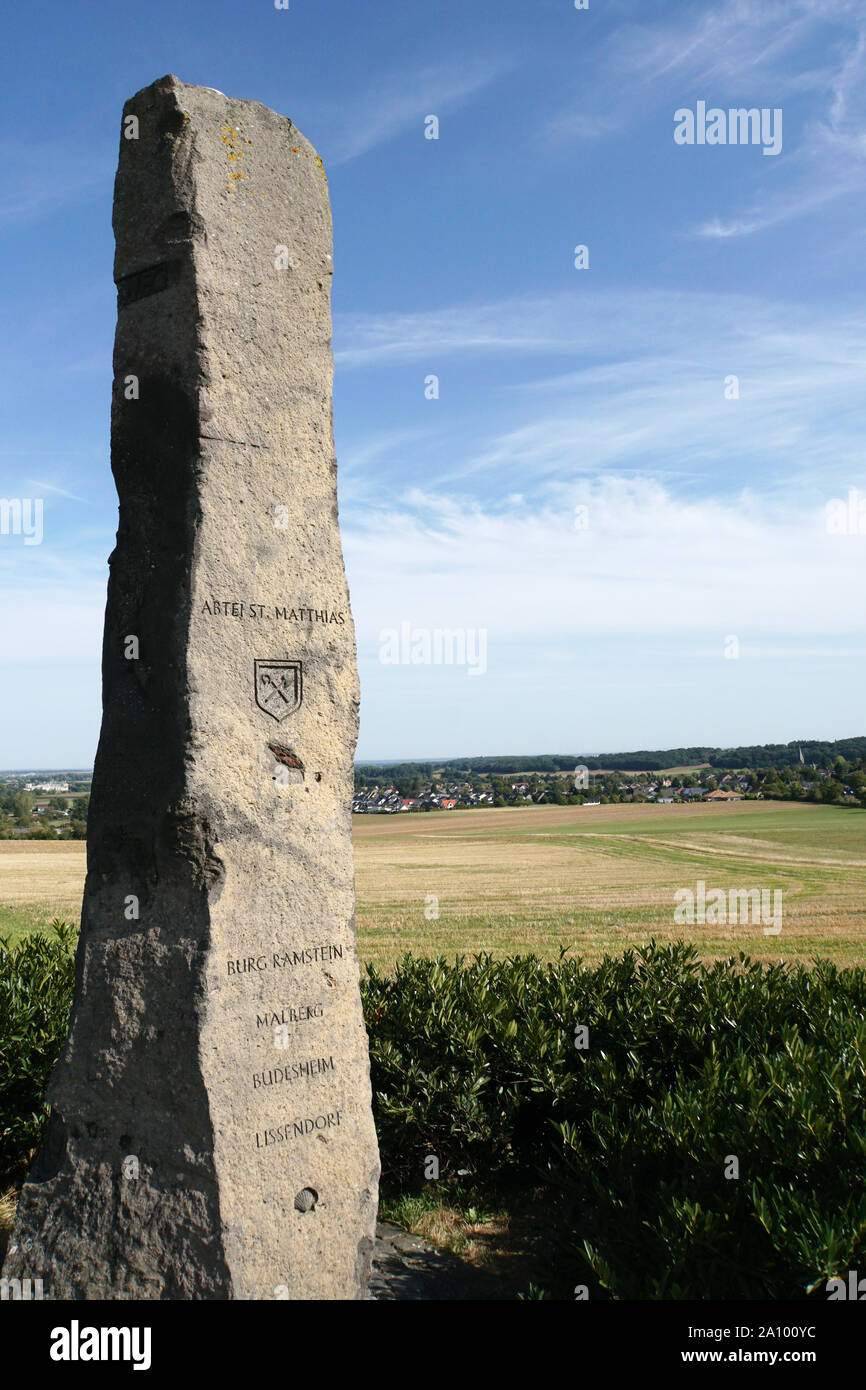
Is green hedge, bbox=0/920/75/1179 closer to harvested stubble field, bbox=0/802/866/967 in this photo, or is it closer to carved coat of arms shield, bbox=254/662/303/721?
carved coat of arms shield, bbox=254/662/303/721

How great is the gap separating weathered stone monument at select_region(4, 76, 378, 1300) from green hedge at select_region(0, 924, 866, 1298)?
111 cm

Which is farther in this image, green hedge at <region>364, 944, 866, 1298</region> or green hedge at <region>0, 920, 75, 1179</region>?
green hedge at <region>0, 920, 75, 1179</region>

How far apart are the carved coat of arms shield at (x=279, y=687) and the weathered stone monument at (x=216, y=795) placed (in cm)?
2

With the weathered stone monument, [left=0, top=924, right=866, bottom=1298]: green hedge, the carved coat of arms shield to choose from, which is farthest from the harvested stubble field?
the carved coat of arms shield

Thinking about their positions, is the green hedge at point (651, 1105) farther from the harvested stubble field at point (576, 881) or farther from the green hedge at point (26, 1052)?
the harvested stubble field at point (576, 881)

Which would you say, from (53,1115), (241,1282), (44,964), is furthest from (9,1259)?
(44,964)

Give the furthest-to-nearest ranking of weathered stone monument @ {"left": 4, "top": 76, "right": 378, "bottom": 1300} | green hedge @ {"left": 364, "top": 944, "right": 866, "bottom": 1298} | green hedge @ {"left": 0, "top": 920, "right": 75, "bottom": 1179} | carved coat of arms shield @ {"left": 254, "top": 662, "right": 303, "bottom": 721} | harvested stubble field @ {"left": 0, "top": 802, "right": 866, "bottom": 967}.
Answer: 1. harvested stubble field @ {"left": 0, "top": 802, "right": 866, "bottom": 967}
2. green hedge @ {"left": 0, "top": 920, "right": 75, "bottom": 1179}
3. carved coat of arms shield @ {"left": 254, "top": 662, "right": 303, "bottom": 721}
4. weathered stone monument @ {"left": 4, "top": 76, "right": 378, "bottom": 1300}
5. green hedge @ {"left": 364, "top": 944, "right": 866, "bottom": 1298}

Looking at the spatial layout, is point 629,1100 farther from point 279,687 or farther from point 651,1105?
point 279,687

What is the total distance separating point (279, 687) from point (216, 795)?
→ 2.14 ft

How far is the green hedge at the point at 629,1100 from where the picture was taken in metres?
4.05

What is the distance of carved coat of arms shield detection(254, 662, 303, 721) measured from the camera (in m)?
4.81

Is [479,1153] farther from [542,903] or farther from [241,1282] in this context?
[542,903]

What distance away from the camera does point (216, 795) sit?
4574 mm

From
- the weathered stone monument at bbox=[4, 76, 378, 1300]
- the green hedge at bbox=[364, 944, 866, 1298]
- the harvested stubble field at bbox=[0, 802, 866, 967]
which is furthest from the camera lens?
the harvested stubble field at bbox=[0, 802, 866, 967]
